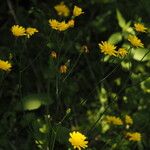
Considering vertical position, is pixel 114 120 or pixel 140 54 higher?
pixel 140 54

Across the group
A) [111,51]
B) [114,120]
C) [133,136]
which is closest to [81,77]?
[114,120]

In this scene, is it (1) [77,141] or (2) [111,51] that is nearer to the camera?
(1) [77,141]

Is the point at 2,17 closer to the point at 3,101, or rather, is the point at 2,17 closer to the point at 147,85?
the point at 3,101

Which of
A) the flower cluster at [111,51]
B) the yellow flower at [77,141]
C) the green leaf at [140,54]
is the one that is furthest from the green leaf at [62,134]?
the green leaf at [140,54]

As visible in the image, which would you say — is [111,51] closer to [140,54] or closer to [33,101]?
[140,54]

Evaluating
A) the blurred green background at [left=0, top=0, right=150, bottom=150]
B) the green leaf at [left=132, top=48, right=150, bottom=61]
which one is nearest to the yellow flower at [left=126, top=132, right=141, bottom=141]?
the blurred green background at [left=0, top=0, right=150, bottom=150]

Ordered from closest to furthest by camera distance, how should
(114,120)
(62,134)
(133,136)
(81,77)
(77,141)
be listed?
(77,141), (62,134), (133,136), (114,120), (81,77)

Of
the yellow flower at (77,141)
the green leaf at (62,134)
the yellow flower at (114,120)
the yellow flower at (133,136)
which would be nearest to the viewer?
the yellow flower at (77,141)

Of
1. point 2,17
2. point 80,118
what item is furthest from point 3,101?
point 2,17

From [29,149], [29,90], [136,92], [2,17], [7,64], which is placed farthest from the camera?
[2,17]

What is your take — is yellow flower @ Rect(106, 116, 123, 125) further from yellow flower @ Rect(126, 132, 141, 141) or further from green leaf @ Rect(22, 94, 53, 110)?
green leaf @ Rect(22, 94, 53, 110)

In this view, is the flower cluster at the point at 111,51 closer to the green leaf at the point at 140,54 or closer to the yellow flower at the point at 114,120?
the green leaf at the point at 140,54
